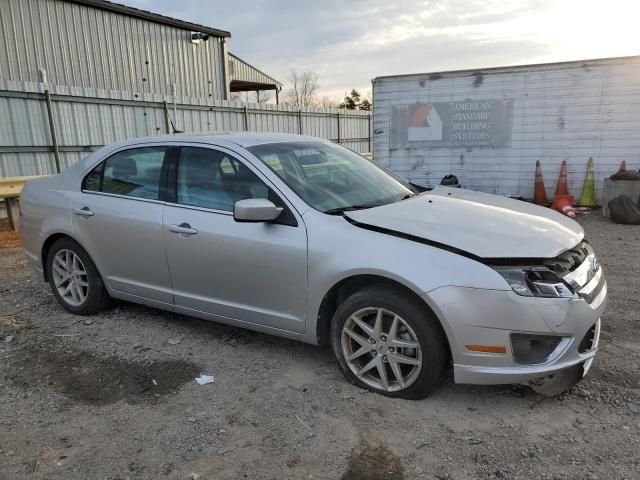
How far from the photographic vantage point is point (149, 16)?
16.8m

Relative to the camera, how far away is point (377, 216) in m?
3.24

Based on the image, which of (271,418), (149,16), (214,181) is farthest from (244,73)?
(271,418)

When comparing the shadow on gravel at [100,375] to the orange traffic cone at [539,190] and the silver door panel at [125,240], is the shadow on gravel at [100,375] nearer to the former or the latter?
the silver door panel at [125,240]

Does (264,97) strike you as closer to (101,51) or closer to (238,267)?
(101,51)

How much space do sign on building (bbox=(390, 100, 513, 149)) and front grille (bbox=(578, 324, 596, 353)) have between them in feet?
27.9

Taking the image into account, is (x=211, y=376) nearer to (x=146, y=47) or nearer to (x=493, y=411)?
(x=493, y=411)

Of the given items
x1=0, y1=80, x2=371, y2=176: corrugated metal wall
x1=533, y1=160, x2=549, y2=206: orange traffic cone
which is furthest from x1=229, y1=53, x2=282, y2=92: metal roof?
x1=533, y1=160, x2=549, y2=206: orange traffic cone

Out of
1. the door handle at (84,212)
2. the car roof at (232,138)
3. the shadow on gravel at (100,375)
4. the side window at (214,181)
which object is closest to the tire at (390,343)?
the side window at (214,181)

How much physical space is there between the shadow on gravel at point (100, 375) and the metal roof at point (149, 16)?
14228 millimetres

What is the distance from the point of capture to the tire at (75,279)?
4578mm

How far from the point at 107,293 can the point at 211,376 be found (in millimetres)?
1709

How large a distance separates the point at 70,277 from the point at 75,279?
0.07 metres

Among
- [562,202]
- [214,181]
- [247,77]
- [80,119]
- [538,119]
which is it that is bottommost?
[562,202]

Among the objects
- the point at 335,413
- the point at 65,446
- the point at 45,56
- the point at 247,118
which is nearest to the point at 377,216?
the point at 335,413
